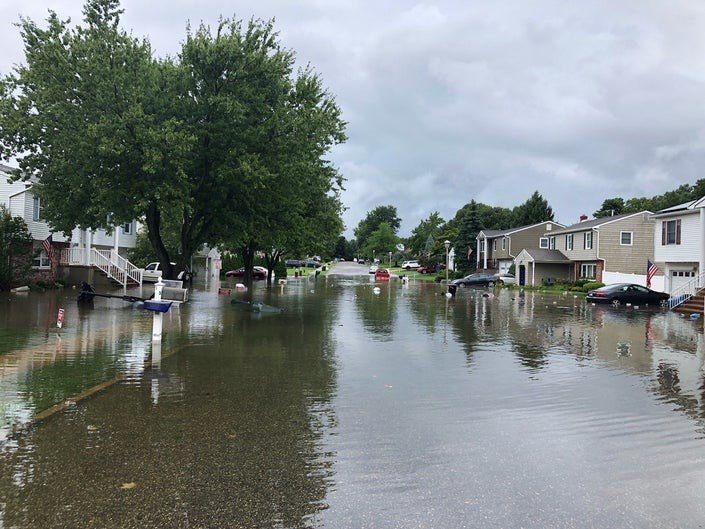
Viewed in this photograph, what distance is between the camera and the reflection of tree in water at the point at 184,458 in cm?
410

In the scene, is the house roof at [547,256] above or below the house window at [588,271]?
above

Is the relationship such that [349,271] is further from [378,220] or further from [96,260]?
[378,220]

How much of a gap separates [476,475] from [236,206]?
20.7 meters

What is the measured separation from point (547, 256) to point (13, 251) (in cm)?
4597

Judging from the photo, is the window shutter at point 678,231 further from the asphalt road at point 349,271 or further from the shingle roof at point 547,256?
the asphalt road at point 349,271

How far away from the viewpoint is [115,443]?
559 cm

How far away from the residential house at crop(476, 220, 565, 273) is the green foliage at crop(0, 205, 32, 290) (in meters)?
49.2

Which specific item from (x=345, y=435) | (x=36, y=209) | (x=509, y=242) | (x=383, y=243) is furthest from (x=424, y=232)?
(x=345, y=435)

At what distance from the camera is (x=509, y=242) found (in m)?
64.9

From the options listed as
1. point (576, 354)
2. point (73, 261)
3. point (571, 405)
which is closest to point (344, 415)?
point (571, 405)

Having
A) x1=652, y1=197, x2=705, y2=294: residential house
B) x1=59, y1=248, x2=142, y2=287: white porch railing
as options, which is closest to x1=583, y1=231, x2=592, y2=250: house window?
x1=652, y1=197, x2=705, y2=294: residential house

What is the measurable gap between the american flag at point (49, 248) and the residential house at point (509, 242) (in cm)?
4682

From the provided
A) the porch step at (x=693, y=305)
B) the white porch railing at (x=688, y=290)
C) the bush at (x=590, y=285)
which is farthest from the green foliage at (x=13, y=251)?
the bush at (x=590, y=285)

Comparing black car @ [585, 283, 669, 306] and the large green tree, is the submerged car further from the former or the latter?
the large green tree
